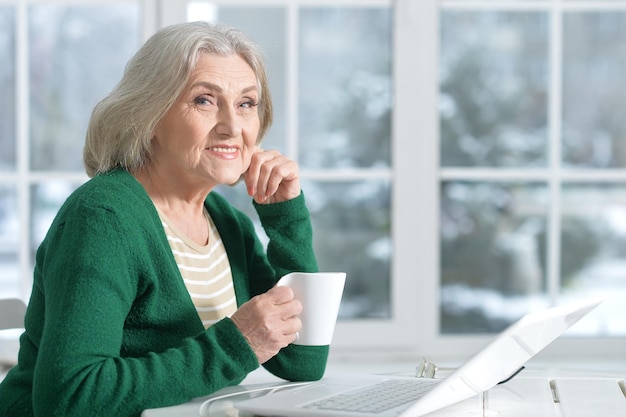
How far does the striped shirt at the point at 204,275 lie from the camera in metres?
1.61

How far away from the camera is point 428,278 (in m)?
2.96

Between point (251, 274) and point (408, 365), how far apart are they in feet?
3.79

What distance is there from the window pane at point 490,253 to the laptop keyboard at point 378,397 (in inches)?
102

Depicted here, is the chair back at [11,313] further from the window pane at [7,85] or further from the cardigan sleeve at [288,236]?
the window pane at [7,85]

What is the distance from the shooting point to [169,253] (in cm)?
153

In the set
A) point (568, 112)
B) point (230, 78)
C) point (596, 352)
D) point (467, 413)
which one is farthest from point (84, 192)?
point (568, 112)

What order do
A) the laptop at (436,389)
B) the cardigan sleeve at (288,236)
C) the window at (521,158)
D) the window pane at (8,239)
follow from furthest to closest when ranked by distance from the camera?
the window pane at (8,239), the window at (521,158), the cardigan sleeve at (288,236), the laptop at (436,389)

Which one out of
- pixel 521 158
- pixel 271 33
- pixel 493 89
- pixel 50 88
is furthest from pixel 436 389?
pixel 493 89

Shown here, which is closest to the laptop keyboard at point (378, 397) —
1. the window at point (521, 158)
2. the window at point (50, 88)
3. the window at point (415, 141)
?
the window at point (415, 141)

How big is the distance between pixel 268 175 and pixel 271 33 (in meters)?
1.47

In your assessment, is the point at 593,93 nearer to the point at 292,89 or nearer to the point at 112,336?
the point at 292,89

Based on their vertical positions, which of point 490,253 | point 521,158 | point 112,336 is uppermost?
point 521,158

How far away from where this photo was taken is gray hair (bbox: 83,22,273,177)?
63.0 inches

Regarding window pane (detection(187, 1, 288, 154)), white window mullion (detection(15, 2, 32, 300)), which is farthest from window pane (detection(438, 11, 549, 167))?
white window mullion (detection(15, 2, 32, 300))
